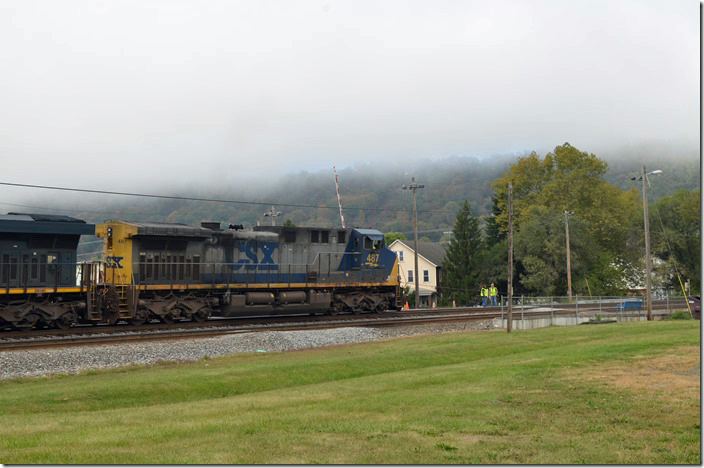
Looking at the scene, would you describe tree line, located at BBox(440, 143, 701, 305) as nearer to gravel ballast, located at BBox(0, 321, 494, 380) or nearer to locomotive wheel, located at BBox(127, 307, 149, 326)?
gravel ballast, located at BBox(0, 321, 494, 380)

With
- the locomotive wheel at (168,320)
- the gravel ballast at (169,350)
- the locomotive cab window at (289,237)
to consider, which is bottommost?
the gravel ballast at (169,350)

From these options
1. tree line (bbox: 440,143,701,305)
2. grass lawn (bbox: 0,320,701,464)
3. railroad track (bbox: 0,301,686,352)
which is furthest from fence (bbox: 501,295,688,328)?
tree line (bbox: 440,143,701,305)

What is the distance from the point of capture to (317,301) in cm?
3622

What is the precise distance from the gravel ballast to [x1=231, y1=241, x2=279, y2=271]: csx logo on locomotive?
272 inches

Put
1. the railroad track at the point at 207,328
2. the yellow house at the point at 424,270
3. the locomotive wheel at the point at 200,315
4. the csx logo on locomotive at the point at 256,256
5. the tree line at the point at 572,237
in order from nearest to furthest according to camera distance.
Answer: the railroad track at the point at 207,328, the locomotive wheel at the point at 200,315, the csx logo on locomotive at the point at 256,256, the tree line at the point at 572,237, the yellow house at the point at 424,270

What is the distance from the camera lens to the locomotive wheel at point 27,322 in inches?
1070

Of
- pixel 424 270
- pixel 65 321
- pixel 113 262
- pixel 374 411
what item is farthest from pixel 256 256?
pixel 424 270

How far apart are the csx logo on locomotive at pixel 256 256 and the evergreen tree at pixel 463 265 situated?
46.7 meters

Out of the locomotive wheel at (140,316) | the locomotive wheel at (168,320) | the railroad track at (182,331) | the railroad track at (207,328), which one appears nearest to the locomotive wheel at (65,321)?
the railroad track at (207,328)

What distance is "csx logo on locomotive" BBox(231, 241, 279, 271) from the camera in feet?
115

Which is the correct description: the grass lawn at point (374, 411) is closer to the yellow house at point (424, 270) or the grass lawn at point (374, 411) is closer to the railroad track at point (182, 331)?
the railroad track at point (182, 331)

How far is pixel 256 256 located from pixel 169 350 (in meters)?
11.9

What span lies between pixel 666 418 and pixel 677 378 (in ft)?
13.6

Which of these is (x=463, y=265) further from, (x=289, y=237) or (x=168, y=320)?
(x=168, y=320)
